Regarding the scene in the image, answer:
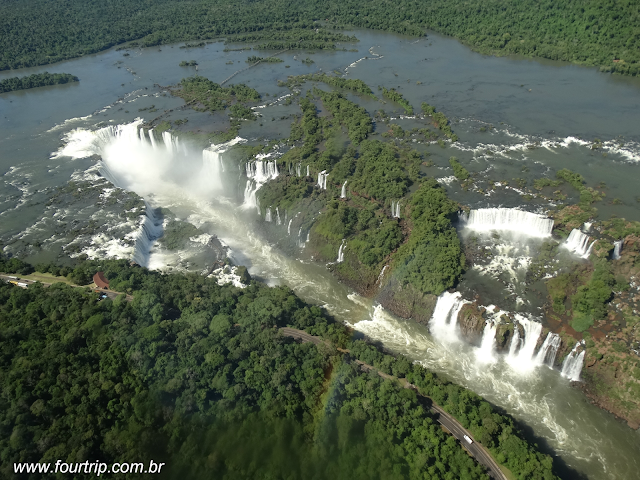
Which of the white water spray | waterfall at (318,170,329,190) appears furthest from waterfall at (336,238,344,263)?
waterfall at (318,170,329,190)

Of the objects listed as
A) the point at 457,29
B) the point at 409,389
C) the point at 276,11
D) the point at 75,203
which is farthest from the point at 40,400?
the point at 276,11

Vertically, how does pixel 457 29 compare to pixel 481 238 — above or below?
above

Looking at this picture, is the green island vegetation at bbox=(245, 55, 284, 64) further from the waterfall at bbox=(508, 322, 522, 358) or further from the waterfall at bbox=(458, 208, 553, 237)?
the waterfall at bbox=(508, 322, 522, 358)

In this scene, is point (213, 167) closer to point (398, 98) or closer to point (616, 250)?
point (398, 98)

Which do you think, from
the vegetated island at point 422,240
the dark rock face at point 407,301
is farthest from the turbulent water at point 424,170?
the vegetated island at point 422,240

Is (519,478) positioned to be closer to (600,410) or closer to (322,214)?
(600,410)

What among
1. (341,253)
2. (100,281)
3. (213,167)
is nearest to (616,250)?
(341,253)
